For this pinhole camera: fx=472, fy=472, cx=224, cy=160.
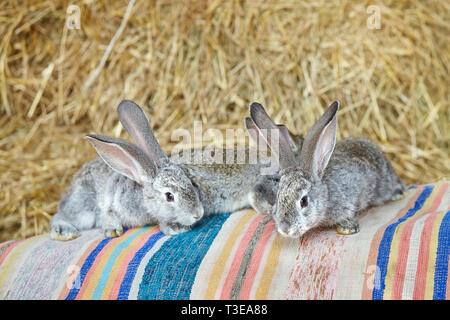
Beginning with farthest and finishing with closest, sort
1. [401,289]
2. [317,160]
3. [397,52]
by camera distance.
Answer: [397,52]
[317,160]
[401,289]

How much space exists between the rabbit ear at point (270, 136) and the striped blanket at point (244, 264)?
36 centimetres

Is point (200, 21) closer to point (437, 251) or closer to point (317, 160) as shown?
point (317, 160)

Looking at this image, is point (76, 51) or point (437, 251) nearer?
point (437, 251)

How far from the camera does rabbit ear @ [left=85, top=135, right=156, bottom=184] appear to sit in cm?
243

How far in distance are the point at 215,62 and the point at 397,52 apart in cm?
138

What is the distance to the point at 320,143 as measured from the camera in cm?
235

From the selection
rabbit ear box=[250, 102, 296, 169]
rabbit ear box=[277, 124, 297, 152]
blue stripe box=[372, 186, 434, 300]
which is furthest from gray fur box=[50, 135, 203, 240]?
blue stripe box=[372, 186, 434, 300]

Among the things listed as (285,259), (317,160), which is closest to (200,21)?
(317,160)

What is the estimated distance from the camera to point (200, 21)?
11.9 ft

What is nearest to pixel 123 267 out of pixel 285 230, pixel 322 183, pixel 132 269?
pixel 132 269

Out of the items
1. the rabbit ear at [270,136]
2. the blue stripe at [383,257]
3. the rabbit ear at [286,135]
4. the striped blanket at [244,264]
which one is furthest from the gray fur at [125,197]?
the blue stripe at [383,257]

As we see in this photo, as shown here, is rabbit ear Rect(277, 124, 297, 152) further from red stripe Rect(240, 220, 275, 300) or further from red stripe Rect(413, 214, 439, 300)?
red stripe Rect(413, 214, 439, 300)

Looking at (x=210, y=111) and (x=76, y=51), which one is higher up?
(x=76, y=51)
